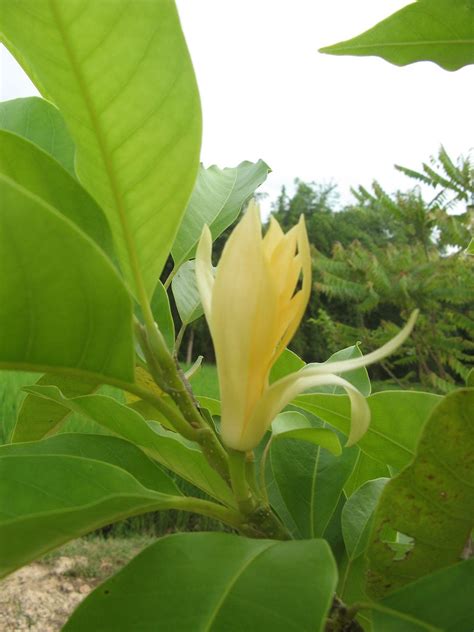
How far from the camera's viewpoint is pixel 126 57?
0.37 m

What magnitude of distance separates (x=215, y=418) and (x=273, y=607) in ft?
1.05

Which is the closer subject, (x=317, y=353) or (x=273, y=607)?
(x=273, y=607)

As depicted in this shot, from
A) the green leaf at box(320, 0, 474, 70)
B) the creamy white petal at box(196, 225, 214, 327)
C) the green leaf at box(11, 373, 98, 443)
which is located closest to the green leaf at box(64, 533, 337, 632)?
the creamy white petal at box(196, 225, 214, 327)

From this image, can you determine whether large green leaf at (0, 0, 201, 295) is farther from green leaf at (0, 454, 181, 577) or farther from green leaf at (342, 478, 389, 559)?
green leaf at (342, 478, 389, 559)

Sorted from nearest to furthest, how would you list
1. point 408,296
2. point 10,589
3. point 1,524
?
point 1,524, point 10,589, point 408,296

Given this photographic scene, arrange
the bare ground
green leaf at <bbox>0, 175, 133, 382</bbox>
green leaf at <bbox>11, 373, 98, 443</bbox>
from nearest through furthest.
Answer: green leaf at <bbox>0, 175, 133, 382</bbox>
green leaf at <bbox>11, 373, 98, 443</bbox>
the bare ground

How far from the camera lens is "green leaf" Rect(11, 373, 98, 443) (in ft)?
2.01

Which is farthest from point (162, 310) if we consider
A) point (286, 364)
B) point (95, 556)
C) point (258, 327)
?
point (95, 556)

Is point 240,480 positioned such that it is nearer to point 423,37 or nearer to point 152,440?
point 152,440

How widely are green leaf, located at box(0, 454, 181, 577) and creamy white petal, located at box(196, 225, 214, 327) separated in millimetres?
116

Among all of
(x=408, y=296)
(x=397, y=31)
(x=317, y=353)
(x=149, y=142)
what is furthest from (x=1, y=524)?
(x=317, y=353)

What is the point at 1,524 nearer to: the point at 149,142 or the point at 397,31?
the point at 149,142

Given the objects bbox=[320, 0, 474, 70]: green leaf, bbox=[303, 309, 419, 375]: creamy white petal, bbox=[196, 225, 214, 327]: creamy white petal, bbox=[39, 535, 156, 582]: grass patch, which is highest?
bbox=[320, 0, 474, 70]: green leaf

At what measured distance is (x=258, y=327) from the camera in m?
0.34
